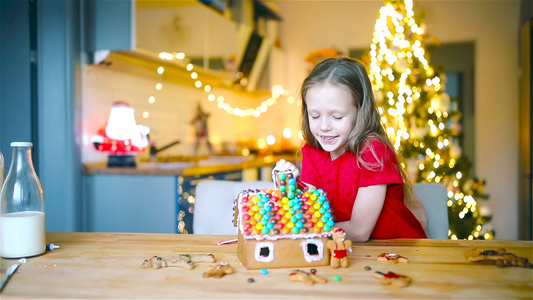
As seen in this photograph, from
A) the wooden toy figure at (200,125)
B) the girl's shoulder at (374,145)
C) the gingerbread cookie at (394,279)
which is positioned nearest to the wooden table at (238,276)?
the gingerbread cookie at (394,279)

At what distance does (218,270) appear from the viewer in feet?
2.69

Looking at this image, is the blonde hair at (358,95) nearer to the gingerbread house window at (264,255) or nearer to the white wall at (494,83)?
the gingerbread house window at (264,255)

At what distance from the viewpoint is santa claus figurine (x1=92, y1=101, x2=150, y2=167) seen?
253 centimetres

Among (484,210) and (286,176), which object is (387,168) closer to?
(286,176)

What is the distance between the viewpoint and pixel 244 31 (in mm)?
4113

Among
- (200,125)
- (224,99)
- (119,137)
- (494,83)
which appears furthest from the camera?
(494,83)

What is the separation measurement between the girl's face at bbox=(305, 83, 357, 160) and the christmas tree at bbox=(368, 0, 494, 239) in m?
1.33

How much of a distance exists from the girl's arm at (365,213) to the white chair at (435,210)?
290 millimetres

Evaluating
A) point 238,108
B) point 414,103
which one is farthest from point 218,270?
point 238,108

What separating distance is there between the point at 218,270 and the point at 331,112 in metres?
0.50

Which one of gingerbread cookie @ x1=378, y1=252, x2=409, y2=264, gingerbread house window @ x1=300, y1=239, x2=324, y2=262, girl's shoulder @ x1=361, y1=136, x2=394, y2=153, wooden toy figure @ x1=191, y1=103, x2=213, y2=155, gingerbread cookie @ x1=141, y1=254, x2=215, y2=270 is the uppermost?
wooden toy figure @ x1=191, y1=103, x2=213, y2=155

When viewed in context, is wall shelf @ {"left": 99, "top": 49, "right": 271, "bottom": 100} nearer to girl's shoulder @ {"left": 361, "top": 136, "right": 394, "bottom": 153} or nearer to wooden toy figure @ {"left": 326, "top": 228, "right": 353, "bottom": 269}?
girl's shoulder @ {"left": 361, "top": 136, "right": 394, "bottom": 153}

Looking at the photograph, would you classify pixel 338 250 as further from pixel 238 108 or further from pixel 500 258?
pixel 238 108

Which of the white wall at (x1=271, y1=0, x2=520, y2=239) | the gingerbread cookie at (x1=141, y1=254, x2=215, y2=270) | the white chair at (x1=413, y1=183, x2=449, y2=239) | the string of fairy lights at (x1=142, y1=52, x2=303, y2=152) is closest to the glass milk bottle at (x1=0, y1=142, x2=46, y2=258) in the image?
the gingerbread cookie at (x1=141, y1=254, x2=215, y2=270)
